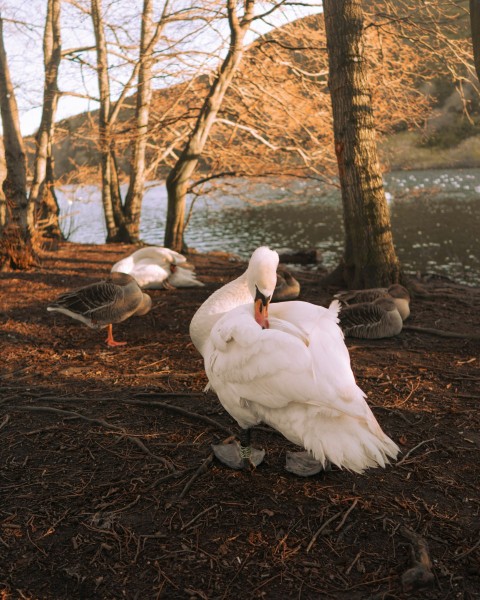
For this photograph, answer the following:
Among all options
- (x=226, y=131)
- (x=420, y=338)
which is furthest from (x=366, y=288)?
(x=226, y=131)

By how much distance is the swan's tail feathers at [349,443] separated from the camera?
3.14 meters

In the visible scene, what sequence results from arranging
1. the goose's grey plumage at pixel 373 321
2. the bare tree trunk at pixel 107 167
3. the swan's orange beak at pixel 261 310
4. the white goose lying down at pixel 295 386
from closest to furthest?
the white goose lying down at pixel 295 386, the swan's orange beak at pixel 261 310, the goose's grey plumage at pixel 373 321, the bare tree trunk at pixel 107 167

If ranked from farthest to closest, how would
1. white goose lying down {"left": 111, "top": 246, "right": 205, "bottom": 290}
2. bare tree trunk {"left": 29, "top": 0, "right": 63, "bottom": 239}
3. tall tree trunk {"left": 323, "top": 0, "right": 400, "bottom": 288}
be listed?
bare tree trunk {"left": 29, "top": 0, "right": 63, "bottom": 239}
white goose lying down {"left": 111, "top": 246, "right": 205, "bottom": 290}
tall tree trunk {"left": 323, "top": 0, "right": 400, "bottom": 288}

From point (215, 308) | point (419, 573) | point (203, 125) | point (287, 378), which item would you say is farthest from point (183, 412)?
point (203, 125)

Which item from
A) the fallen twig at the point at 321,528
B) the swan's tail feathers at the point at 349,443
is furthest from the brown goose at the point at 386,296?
the fallen twig at the point at 321,528

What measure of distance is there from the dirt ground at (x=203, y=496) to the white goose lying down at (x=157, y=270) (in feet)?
11.9

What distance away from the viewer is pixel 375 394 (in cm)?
524

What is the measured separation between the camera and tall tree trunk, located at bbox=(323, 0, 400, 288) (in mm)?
8031

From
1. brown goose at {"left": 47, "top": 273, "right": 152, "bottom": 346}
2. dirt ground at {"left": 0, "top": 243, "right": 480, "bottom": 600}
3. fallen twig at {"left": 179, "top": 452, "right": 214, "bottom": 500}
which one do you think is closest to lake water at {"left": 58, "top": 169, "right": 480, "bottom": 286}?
brown goose at {"left": 47, "top": 273, "right": 152, "bottom": 346}

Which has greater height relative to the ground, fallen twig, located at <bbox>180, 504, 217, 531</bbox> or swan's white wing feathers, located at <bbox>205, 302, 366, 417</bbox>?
swan's white wing feathers, located at <bbox>205, 302, 366, 417</bbox>

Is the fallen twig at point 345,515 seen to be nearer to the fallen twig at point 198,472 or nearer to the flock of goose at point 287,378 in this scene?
the flock of goose at point 287,378

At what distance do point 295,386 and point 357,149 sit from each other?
593cm

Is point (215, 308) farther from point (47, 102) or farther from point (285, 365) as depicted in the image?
point (47, 102)

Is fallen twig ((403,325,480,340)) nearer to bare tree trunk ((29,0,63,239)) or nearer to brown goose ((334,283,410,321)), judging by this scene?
brown goose ((334,283,410,321))
